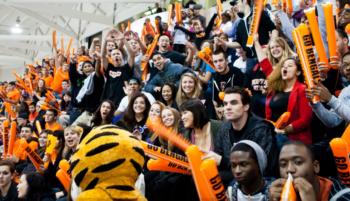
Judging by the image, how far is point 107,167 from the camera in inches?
53.1

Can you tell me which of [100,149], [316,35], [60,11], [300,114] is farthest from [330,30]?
[60,11]

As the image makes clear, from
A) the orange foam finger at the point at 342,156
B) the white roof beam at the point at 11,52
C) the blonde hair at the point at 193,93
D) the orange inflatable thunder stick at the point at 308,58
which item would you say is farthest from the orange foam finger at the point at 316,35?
the white roof beam at the point at 11,52

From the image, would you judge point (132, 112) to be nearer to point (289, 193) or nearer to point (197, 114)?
point (197, 114)

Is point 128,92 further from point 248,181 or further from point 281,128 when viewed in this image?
point 248,181

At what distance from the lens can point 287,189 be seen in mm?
1865

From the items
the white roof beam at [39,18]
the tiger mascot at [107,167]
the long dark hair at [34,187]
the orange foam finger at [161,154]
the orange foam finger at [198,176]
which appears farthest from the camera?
the white roof beam at [39,18]

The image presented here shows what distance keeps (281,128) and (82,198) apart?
246 cm

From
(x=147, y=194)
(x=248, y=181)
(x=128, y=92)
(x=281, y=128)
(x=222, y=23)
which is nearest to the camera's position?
(x=248, y=181)

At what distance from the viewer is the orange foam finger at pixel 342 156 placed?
2.36 metres

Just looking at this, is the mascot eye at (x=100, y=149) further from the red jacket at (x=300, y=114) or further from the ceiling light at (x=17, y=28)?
the ceiling light at (x=17, y=28)

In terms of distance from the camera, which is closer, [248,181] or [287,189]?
[287,189]

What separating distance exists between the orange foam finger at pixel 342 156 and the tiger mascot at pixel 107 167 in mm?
1310

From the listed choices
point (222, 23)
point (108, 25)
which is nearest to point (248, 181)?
point (222, 23)

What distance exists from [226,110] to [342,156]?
1.11m
